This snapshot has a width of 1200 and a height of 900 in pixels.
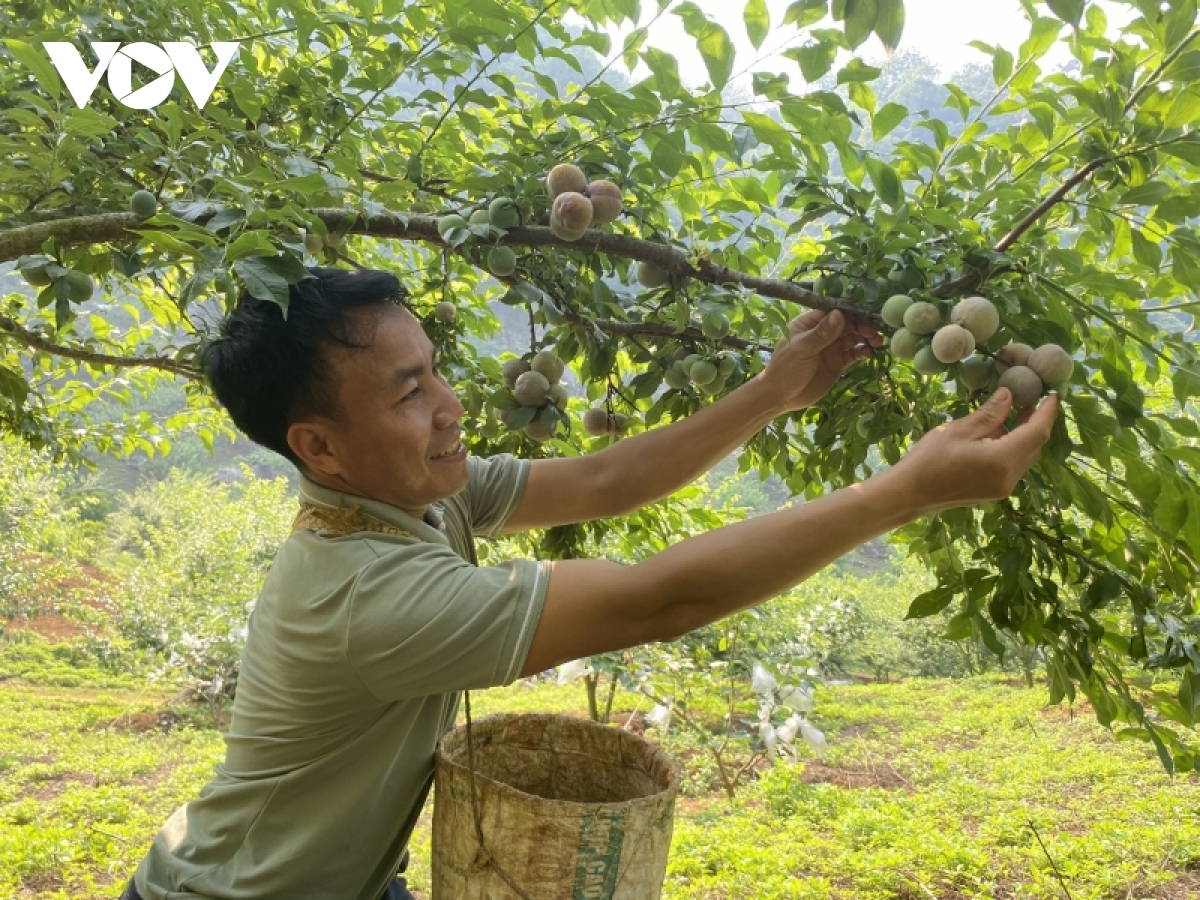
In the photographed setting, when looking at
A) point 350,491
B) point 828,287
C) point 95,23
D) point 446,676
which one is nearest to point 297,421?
point 350,491

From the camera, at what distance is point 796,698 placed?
5.76 metres

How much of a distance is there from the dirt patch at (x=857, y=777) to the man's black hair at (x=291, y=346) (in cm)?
741

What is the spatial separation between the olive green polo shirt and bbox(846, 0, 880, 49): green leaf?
743 mm

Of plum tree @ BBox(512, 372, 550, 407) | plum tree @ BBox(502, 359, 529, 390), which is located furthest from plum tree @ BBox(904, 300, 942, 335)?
plum tree @ BBox(502, 359, 529, 390)

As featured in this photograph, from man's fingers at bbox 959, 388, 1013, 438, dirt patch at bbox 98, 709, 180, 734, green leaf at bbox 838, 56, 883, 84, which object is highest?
green leaf at bbox 838, 56, 883, 84

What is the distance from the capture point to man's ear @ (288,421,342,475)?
1370mm

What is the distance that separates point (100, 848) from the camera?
4836 millimetres

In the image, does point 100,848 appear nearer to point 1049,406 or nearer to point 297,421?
point 297,421

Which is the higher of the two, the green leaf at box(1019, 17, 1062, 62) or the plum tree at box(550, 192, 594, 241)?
the green leaf at box(1019, 17, 1062, 62)

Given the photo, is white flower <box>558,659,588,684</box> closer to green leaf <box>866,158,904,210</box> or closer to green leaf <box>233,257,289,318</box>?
green leaf <box>866,158,904,210</box>

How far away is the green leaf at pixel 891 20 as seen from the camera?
0.88m

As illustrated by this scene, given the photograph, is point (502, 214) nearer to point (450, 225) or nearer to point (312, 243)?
point (450, 225)

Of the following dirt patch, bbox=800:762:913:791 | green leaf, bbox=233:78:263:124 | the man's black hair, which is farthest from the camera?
dirt patch, bbox=800:762:913:791

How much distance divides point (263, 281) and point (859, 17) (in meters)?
0.77
